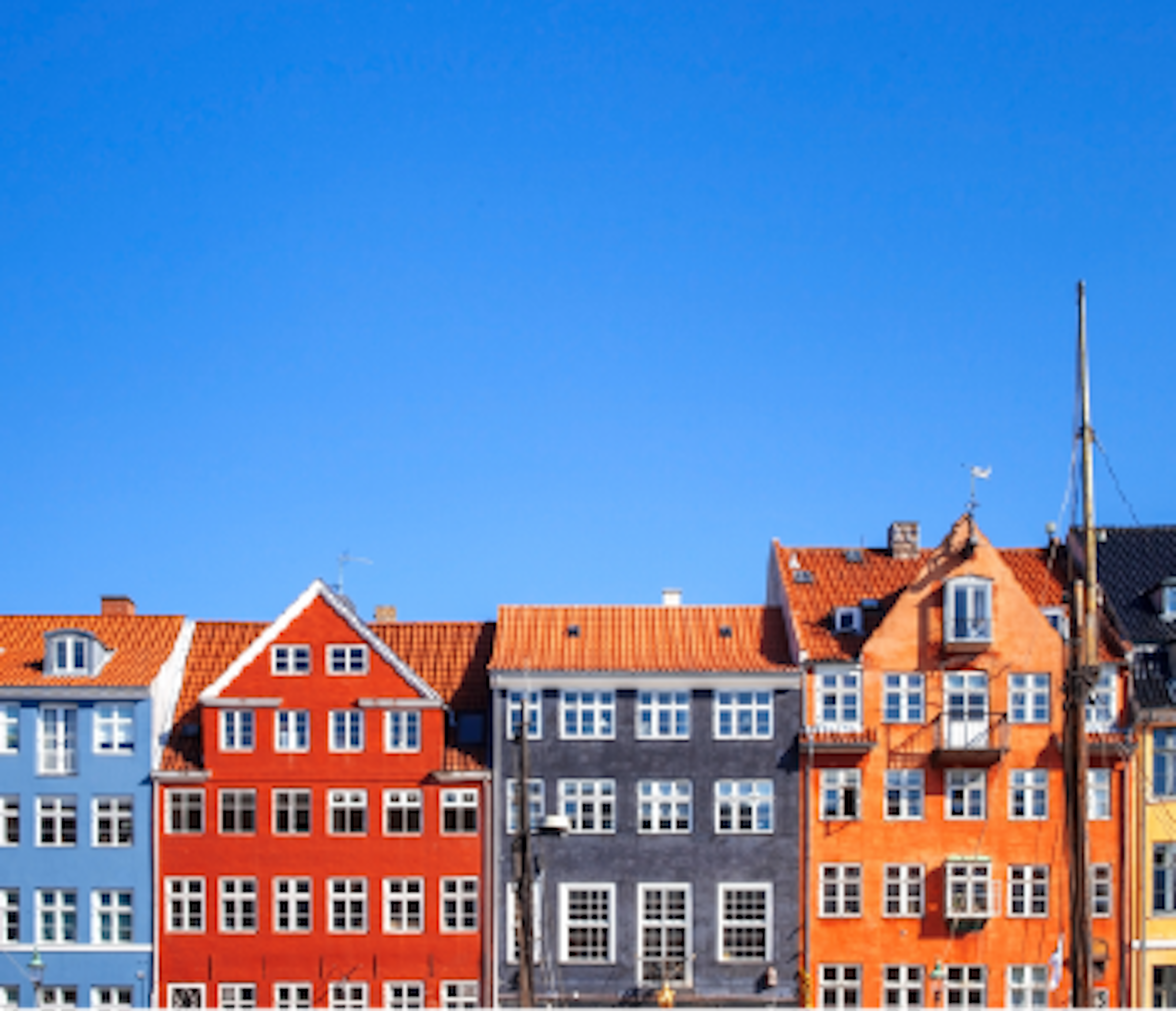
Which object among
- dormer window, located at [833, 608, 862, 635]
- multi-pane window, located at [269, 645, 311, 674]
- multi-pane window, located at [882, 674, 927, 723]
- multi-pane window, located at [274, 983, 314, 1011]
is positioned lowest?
multi-pane window, located at [274, 983, 314, 1011]

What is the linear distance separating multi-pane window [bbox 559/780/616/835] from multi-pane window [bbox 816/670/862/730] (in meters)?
7.38

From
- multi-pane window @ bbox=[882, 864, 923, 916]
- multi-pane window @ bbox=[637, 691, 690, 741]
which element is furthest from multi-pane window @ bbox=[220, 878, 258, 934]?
multi-pane window @ bbox=[882, 864, 923, 916]

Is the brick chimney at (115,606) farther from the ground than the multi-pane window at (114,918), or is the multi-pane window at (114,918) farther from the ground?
the brick chimney at (115,606)

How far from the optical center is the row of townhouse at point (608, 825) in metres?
62.6

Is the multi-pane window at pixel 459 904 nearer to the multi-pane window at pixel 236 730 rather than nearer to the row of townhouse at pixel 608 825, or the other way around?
the row of townhouse at pixel 608 825

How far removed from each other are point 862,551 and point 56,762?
2886 centimetres

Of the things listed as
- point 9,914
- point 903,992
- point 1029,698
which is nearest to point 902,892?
point 903,992

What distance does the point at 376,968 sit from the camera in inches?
2474

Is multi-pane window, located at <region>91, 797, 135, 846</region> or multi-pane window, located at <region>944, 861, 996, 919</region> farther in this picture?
multi-pane window, located at <region>91, 797, 135, 846</region>

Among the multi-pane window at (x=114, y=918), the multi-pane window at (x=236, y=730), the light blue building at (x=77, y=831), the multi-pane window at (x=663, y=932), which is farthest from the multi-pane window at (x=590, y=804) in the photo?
the multi-pane window at (x=114, y=918)

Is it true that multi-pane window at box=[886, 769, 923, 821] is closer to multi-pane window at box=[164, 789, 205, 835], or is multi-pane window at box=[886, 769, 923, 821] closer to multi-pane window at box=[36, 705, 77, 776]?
multi-pane window at box=[164, 789, 205, 835]

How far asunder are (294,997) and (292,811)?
6061mm

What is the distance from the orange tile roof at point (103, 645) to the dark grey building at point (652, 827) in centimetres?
1178

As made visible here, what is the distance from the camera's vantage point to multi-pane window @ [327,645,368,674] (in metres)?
63.9
